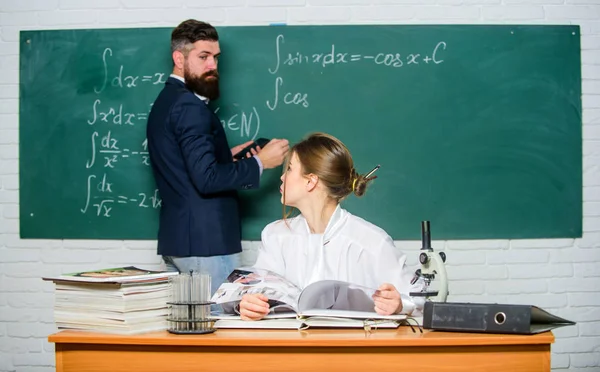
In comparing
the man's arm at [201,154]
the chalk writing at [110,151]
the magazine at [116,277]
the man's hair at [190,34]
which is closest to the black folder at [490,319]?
the magazine at [116,277]

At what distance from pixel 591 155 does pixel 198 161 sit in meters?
1.93

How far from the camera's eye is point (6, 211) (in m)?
3.48

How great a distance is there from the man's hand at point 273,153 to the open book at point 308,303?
1271 mm

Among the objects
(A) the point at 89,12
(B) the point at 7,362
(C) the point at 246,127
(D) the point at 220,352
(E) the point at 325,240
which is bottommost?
(B) the point at 7,362

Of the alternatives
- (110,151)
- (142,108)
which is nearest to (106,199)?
(110,151)

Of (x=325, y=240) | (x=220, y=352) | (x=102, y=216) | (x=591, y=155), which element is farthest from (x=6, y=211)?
(x=591, y=155)

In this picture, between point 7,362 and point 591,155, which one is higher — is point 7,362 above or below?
below

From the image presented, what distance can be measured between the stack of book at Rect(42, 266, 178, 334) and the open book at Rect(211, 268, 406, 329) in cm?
15

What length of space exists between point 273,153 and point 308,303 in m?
1.48

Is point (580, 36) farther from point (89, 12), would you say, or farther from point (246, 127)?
point (89, 12)

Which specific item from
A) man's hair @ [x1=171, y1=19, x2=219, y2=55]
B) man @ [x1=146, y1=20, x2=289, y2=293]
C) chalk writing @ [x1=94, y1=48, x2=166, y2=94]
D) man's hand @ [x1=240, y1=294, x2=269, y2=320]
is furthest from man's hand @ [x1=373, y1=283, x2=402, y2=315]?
chalk writing @ [x1=94, y1=48, x2=166, y2=94]

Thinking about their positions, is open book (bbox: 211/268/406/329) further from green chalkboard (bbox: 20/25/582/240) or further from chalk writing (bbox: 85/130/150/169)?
chalk writing (bbox: 85/130/150/169)

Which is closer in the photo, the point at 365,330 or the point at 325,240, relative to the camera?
the point at 365,330

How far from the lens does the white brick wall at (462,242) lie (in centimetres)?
341
